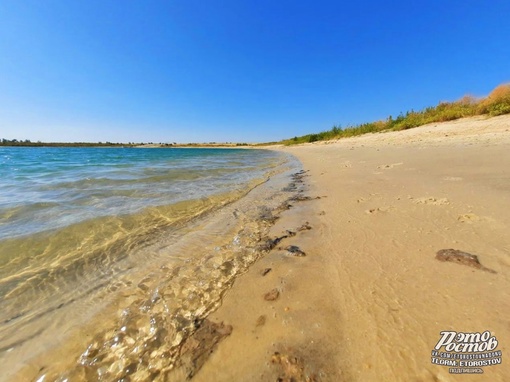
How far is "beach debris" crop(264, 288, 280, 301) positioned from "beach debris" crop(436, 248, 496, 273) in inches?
55.0

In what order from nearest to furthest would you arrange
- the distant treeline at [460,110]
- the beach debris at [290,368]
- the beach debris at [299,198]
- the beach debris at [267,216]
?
the beach debris at [290,368] < the beach debris at [267,216] < the beach debris at [299,198] < the distant treeline at [460,110]

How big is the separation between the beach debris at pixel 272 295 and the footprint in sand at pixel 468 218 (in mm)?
2300

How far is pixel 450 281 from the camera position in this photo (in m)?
1.69

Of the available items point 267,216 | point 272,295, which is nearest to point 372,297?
point 272,295

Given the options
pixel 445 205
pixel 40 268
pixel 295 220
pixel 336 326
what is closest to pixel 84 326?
pixel 40 268

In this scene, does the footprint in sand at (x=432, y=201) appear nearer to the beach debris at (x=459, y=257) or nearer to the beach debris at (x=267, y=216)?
the beach debris at (x=459, y=257)

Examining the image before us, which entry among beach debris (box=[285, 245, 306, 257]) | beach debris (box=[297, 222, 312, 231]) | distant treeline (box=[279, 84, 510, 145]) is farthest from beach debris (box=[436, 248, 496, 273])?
distant treeline (box=[279, 84, 510, 145])

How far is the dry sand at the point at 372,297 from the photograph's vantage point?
1219mm

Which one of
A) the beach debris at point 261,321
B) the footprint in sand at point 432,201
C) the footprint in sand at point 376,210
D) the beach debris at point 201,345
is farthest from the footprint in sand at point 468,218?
the beach debris at point 201,345

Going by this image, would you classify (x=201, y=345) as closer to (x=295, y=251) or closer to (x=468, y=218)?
(x=295, y=251)

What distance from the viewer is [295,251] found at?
2.51 metres

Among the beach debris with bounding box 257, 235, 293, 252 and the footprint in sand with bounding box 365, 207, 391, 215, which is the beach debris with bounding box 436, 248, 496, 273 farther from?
the beach debris with bounding box 257, 235, 293, 252

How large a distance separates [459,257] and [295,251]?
4.55 ft

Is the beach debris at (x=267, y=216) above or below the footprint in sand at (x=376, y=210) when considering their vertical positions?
below
